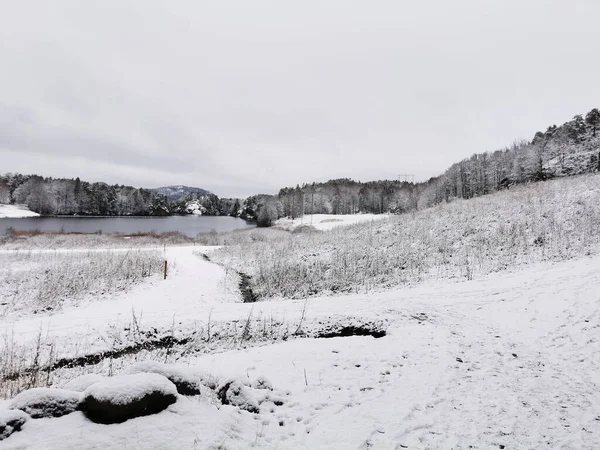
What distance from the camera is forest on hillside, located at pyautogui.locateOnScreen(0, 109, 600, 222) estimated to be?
6241 centimetres

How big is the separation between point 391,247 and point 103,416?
18.5 meters

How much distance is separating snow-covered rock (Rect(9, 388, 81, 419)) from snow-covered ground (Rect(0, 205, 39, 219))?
370ft

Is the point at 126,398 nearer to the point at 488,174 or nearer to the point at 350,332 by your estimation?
the point at 350,332

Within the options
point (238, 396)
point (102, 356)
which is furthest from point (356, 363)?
point (102, 356)

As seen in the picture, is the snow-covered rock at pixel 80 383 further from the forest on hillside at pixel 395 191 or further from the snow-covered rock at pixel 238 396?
the forest on hillside at pixel 395 191

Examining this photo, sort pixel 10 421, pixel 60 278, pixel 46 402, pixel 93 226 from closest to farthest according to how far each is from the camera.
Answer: pixel 10 421 < pixel 46 402 < pixel 60 278 < pixel 93 226

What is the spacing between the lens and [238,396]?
198 inches

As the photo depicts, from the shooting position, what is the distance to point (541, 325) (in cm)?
804

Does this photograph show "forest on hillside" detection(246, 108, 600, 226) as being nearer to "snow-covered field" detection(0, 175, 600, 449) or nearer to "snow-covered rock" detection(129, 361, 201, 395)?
"snow-covered field" detection(0, 175, 600, 449)

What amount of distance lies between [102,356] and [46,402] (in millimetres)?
6461

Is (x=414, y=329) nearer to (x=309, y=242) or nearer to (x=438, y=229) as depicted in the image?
(x=438, y=229)

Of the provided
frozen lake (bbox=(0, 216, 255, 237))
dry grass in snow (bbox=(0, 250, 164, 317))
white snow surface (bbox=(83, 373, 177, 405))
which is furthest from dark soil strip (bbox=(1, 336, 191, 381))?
frozen lake (bbox=(0, 216, 255, 237))

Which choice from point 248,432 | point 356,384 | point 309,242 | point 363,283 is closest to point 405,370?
point 356,384

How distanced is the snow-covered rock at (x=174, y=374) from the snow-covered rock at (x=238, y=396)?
44cm
